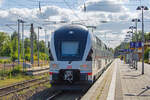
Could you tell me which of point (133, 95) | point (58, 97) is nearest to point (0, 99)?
point (58, 97)

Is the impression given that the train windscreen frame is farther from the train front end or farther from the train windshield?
the train windshield

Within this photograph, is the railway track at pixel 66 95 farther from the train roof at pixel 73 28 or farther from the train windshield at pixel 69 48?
the train roof at pixel 73 28

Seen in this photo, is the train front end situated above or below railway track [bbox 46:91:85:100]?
above

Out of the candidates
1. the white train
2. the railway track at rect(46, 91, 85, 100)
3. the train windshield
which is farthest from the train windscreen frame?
the railway track at rect(46, 91, 85, 100)

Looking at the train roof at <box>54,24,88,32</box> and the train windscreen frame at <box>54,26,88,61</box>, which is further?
the train roof at <box>54,24,88,32</box>

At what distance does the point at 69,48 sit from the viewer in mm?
14344

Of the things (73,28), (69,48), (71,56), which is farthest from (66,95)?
(73,28)

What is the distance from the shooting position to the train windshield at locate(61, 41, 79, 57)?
14.3 meters

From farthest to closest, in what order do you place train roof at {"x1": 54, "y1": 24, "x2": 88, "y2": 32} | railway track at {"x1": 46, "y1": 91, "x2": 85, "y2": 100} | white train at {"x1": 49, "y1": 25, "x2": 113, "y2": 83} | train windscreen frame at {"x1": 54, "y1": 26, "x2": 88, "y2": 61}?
train roof at {"x1": 54, "y1": 24, "x2": 88, "y2": 32} → train windscreen frame at {"x1": 54, "y1": 26, "x2": 88, "y2": 61} → white train at {"x1": 49, "y1": 25, "x2": 113, "y2": 83} → railway track at {"x1": 46, "y1": 91, "x2": 85, "y2": 100}

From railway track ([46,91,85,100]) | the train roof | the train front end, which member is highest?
the train roof

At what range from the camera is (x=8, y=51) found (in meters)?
99.9

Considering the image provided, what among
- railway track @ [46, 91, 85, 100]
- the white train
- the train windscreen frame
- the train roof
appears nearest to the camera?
railway track @ [46, 91, 85, 100]

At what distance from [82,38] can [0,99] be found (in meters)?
4.97

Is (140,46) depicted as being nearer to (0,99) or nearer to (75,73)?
(75,73)
